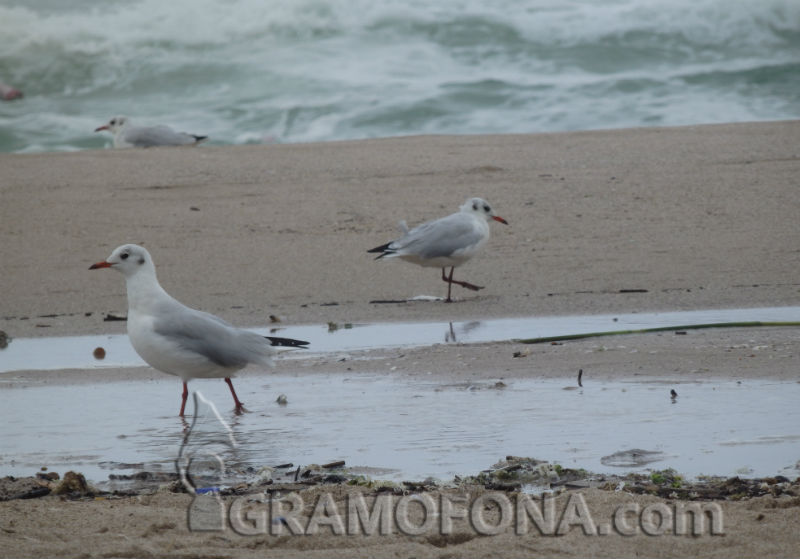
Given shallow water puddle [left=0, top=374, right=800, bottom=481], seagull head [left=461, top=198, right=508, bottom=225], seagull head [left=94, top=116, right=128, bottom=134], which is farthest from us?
seagull head [left=94, top=116, right=128, bottom=134]

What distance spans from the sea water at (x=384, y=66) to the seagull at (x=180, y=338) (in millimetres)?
11280

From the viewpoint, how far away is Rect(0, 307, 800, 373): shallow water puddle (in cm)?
706

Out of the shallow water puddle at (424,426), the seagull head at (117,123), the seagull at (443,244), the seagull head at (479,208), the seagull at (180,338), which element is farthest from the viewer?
the seagull head at (117,123)

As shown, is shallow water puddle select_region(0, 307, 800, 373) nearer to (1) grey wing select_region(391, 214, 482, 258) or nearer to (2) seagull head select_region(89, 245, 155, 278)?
(2) seagull head select_region(89, 245, 155, 278)

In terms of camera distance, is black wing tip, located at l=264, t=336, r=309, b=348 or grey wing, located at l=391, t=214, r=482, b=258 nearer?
black wing tip, located at l=264, t=336, r=309, b=348

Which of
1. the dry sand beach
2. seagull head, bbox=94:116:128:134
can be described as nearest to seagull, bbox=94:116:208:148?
seagull head, bbox=94:116:128:134

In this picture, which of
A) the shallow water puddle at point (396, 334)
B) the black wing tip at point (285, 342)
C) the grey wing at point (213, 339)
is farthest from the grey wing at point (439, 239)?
the grey wing at point (213, 339)

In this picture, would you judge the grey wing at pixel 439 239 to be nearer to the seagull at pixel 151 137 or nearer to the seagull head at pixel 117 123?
the seagull at pixel 151 137

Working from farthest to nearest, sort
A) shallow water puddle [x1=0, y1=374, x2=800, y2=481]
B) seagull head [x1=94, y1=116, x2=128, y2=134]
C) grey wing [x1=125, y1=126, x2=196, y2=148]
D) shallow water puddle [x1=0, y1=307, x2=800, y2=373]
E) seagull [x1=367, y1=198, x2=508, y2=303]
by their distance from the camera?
seagull head [x1=94, y1=116, x2=128, y2=134]
grey wing [x1=125, y1=126, x2=196, y2=148]
seagull [x1=367, y1=198, x2=508, y2=303]
shallow water puddle [x1=0, y1=307, x2=800, y2=373]
shallow water puddle [x1=0, y1=374, x2=800, y2=481]

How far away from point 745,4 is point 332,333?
683 inches

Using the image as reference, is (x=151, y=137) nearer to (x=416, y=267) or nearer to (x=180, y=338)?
(x=416, y=267)

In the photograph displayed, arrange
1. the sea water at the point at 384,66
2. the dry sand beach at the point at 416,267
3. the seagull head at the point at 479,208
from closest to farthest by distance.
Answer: the dry sand beach at the point at 416,267 < the seagull head at the point at 479,208 < the sea water at the point at 384,66

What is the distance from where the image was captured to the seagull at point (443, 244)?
8734 millimetres

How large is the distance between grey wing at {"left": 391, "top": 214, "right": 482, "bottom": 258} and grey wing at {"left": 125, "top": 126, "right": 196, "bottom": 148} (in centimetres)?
640
